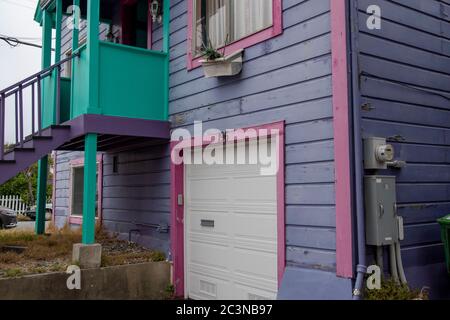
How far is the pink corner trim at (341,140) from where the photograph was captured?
13.0ft

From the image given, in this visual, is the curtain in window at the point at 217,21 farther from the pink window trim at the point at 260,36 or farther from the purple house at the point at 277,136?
the pink window trim at the point at 260,36

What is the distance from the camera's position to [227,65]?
17.3 feet

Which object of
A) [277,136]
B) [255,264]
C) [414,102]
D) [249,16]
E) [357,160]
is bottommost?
[255,264]

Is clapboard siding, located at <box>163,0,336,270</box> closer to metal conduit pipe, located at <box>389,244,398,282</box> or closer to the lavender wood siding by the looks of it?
the lavender wood siding

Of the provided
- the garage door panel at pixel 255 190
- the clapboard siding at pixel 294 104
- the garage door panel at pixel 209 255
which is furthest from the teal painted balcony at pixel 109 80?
the garage door panel at pixel 209 255

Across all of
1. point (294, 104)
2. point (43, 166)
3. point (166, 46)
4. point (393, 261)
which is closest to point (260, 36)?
point (294, 104)

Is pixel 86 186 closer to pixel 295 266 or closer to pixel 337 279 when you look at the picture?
pixel 295 266

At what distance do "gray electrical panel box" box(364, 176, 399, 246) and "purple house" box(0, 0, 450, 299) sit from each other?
0.05 ft

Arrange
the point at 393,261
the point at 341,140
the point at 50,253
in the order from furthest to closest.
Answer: the point at 50,253, the point at 393,261, the point at 341,140

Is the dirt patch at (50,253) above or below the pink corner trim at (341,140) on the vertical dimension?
below

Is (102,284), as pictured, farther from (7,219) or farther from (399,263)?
(7,219)

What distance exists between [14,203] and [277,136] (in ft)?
73.1
